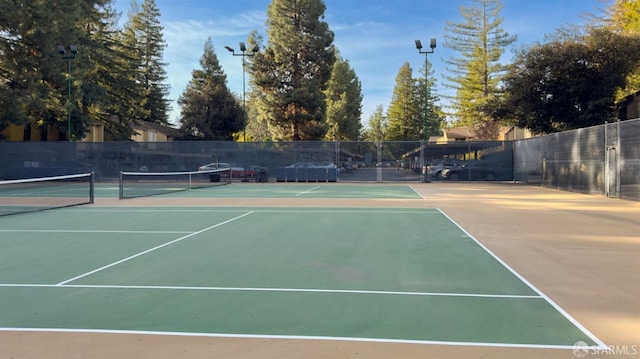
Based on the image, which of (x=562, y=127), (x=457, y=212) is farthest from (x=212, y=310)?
(x=562, y=127)

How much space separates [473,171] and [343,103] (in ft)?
101

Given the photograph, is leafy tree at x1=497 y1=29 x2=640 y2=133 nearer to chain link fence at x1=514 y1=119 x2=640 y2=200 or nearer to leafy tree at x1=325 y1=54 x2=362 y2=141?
chain link fence at x1=514 y1=119 x2=640 y2=200

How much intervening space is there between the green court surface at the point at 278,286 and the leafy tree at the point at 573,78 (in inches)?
945

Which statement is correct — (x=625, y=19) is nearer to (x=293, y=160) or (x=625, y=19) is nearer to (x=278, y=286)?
(x=293, y=160)

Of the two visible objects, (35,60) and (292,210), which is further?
(35,60)

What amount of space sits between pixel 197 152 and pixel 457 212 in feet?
73.3

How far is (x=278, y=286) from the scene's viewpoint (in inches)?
249

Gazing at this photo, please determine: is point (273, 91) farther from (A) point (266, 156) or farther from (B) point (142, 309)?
(B) point (142, 309)

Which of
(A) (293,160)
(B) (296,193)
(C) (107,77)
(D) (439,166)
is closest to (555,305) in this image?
(B) (296,193)

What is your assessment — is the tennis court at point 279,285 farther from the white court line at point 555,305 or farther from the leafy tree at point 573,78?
the leafy tree at point 573,78

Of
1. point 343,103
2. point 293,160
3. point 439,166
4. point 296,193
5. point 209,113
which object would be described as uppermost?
point 343,103

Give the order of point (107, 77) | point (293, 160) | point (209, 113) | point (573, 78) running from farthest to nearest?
point (209, 113) → point (107, 77) → point (293, 160) → point (573, 78)

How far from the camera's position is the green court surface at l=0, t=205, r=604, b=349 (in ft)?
15.6

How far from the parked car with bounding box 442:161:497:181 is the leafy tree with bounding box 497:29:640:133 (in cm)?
473
